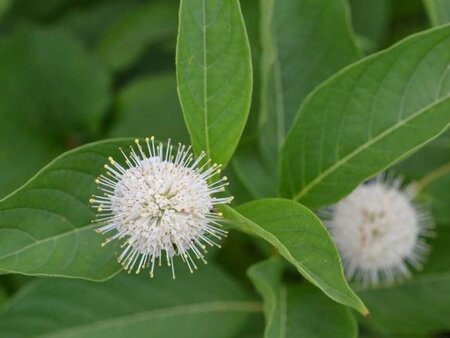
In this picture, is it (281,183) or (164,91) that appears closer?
(281,183)

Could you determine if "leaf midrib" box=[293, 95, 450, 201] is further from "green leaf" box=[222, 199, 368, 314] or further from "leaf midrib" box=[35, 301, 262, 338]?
"leaf midrib" box=[35, 301, 262, 338]

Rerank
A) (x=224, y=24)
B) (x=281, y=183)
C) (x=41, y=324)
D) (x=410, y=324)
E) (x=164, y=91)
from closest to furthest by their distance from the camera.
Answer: (x=224, y=24) < (x=281, y=183) < (x=41, y=324) < (x=410, y=324) < (x=164, y=91)

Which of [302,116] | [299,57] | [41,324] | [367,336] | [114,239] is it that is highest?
[299,57]

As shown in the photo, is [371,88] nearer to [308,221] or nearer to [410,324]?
[308,221]

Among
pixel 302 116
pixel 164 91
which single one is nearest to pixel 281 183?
pixel 302 116

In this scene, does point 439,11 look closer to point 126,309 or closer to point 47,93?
point 126,309

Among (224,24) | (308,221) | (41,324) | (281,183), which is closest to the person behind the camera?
(308,221)

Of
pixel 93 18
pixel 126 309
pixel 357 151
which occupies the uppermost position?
pixel 93 18

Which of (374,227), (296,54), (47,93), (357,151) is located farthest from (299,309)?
(47,93)
